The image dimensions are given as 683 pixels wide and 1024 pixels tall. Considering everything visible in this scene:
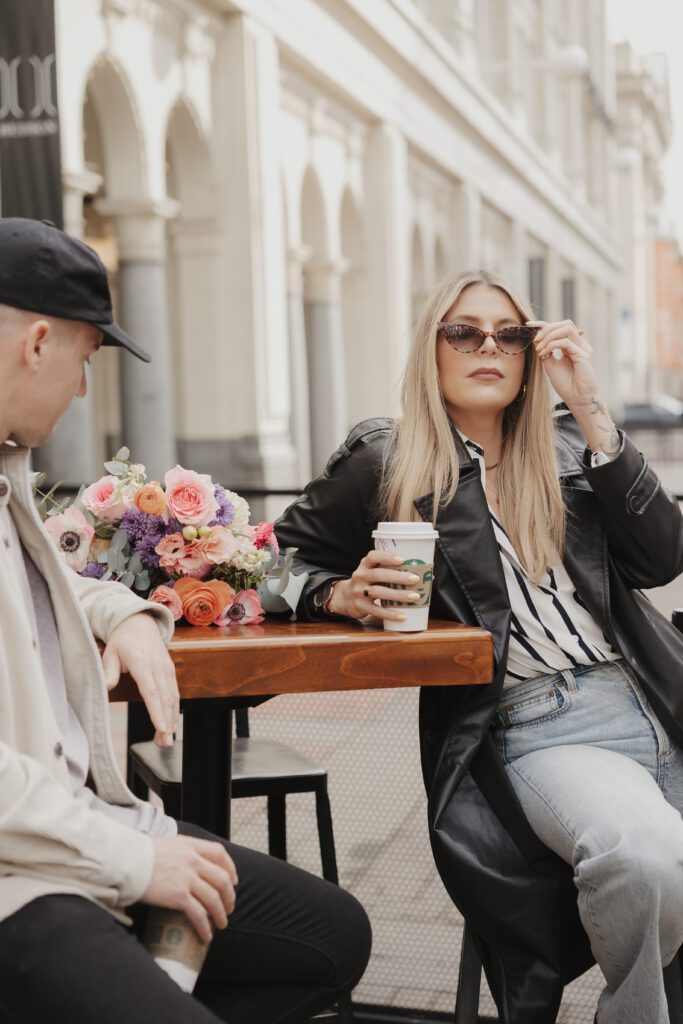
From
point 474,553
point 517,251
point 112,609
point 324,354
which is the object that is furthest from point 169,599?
point 517,251

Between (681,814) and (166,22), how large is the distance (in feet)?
35.9

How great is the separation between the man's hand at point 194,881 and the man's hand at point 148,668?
251 mm

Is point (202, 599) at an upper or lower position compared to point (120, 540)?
lower

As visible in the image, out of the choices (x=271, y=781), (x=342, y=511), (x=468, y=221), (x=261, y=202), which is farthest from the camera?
(x=468, y=221)

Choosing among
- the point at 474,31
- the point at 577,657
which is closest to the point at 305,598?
the point at 577,657

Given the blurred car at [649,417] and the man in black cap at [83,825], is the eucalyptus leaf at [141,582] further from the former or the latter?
the blurred car at [649,417]

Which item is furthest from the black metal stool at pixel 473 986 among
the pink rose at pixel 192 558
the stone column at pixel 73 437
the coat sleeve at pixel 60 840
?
the stone column at pixel 73 437

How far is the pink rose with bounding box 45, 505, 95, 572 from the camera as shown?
271 cm

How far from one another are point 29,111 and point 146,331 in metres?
3.75

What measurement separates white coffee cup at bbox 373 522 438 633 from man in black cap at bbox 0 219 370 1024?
0.42 meters

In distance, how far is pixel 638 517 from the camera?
2.85 meters

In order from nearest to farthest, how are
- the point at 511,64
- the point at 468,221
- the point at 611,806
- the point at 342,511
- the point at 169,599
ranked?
the point at 611,806 < the point at 169,599 < the point at 342,511 < the point at 468,221 < the point at 511,64

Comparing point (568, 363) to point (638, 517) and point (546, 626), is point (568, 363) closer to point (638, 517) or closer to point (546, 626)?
point (638, 517)

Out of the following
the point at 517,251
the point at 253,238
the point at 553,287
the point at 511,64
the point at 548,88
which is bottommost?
the point at 253,238
